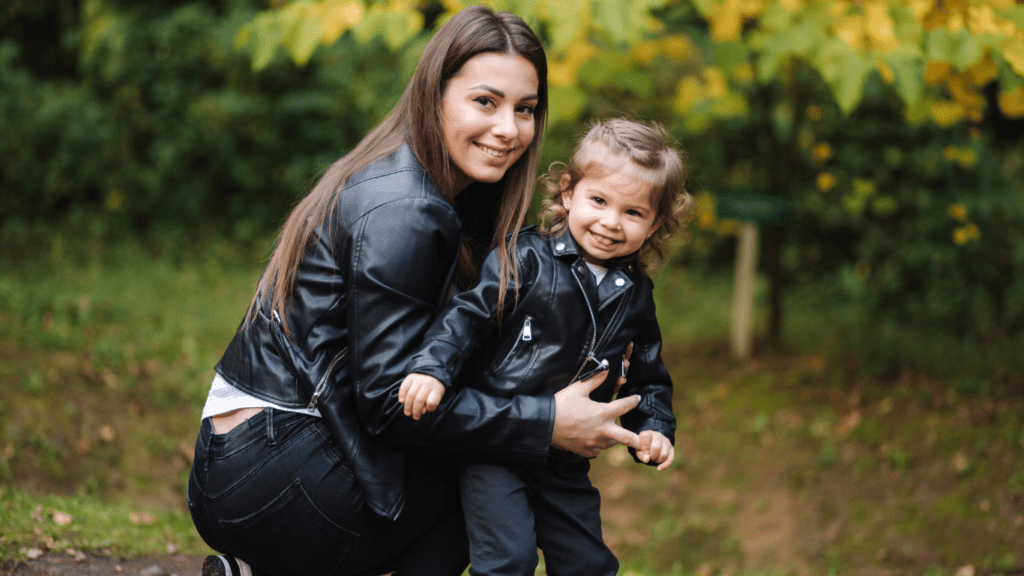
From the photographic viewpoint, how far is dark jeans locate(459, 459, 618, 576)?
1999 millimetres

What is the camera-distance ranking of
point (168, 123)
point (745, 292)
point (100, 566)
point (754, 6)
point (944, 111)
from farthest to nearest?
point (168, 123) → point (745, 292) → point (944, 111) → point (754, 6) → point (100, 566)

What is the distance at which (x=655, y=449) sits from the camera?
2.07 m

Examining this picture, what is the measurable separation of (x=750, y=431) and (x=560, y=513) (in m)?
2.68

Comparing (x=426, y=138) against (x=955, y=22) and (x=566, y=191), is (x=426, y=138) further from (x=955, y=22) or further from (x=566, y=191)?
(x=955, y=22)

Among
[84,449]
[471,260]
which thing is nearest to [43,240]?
[84,449]

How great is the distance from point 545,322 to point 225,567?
39.7 inches

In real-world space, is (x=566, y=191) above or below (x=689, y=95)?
above

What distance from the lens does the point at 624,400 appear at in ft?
6.91

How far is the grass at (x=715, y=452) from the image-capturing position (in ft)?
10.9

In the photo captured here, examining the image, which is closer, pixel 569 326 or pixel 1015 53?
pixel 569 326

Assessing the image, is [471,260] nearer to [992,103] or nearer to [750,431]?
[750,431]

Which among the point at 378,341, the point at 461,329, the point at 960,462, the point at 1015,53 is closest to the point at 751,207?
the point at 960,462

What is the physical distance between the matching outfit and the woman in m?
0.07

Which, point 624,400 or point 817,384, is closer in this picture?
point 624,400
